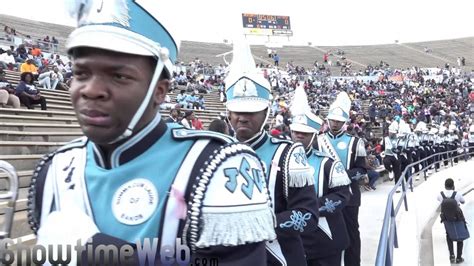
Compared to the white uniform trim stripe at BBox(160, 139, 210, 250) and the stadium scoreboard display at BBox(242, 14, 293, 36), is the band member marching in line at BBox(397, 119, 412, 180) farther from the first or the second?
the stadium scoreboard display at BBox(242, 14, 293, 36)

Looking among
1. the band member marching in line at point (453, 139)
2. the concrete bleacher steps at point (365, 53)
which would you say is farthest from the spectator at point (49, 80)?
the concrete bleacher steps at point (365, 53)

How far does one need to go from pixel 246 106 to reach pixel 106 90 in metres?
1.85

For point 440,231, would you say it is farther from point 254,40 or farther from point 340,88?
point 254,40

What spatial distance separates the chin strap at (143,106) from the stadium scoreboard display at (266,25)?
50163 mm

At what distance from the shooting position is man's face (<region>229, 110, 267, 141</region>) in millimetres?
3072

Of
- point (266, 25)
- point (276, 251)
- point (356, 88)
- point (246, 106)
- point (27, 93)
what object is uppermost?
point (266, 25)

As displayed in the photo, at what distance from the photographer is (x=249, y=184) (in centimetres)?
139

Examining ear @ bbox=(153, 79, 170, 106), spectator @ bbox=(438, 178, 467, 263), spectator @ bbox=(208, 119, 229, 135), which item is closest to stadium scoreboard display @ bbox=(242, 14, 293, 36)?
spectator @ bbox=(438, 178, 467, 263)

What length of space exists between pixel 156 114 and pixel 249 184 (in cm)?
33

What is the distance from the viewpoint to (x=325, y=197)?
164 inches

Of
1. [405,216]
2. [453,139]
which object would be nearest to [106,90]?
[405,216]

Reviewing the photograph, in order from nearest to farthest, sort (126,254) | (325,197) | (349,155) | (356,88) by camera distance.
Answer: (126,254), (325,197), (349,155), (356,88)

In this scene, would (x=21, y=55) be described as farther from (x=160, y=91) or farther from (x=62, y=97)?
(x=160, y=91)

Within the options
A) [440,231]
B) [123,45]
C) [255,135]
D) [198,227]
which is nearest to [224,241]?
[198,227]
